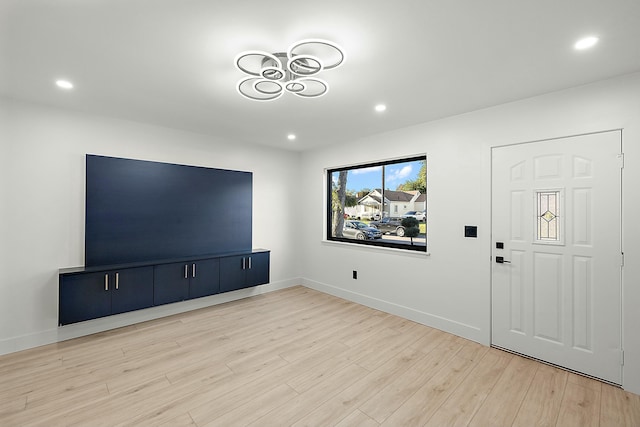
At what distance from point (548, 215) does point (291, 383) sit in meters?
2.91

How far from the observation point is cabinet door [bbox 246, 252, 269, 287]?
444 centimetres

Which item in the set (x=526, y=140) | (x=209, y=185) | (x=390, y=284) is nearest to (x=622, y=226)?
(x=526, y=140)

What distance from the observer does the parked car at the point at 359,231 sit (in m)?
4.51

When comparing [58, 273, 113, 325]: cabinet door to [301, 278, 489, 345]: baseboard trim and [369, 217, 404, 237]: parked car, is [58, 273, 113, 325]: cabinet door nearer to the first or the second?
[301, 278, 489, 345]: baseboard trim

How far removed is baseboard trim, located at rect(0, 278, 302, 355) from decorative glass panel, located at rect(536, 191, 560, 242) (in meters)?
4.10

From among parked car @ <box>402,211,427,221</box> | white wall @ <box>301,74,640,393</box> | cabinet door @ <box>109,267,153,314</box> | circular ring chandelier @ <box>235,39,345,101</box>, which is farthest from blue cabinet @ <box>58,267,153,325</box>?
parked car @ <box>402,211,427,221</box>

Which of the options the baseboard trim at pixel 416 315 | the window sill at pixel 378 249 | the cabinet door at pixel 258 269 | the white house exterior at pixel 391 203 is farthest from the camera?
the cabinet door at pixel 258 269

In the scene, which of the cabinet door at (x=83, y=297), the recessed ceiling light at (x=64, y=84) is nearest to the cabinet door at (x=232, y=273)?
the cabinet door at (x=83, y=297)

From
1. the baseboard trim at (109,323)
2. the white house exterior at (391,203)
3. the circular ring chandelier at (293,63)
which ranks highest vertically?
the circular ring chandelier at (293,63)

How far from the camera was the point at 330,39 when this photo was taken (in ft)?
6.22

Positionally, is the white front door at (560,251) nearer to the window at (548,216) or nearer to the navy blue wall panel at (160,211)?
the window at (548,216)

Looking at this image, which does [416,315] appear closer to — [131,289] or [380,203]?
[380,203]

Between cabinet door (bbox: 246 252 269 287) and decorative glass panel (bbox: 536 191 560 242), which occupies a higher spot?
decorative glass panel (bbox: 536 191 560 242)

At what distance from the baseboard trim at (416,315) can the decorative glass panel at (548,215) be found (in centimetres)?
122
